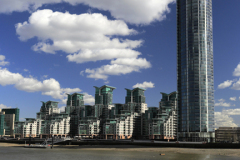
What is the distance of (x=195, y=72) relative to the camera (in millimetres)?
182875

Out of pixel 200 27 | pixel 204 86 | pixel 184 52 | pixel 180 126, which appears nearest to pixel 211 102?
pixel 204 86

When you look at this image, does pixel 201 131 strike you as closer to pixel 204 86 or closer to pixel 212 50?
pixel 204 86

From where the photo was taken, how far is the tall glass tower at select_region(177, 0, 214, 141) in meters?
179

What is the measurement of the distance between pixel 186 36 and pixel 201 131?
61.7 m

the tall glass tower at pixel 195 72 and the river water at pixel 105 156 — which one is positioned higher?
the tall glass tower at pixel 195 72

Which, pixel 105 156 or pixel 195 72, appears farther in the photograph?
pixel 195 72

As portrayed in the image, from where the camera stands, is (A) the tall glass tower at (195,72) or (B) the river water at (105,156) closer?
(B) the river water at (105,156)

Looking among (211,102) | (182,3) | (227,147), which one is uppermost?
(182,3)

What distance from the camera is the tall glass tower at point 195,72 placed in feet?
588

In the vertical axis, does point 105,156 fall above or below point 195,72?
below

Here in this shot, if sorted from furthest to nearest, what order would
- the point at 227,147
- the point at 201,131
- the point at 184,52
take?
the point at 184,52
the point at 201,131
the point at 227,147

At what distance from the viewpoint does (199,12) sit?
189000mm

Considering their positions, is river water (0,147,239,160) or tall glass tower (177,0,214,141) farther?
tall glass tower (177,0,214,141)

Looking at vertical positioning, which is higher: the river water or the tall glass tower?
the tall glass tower
